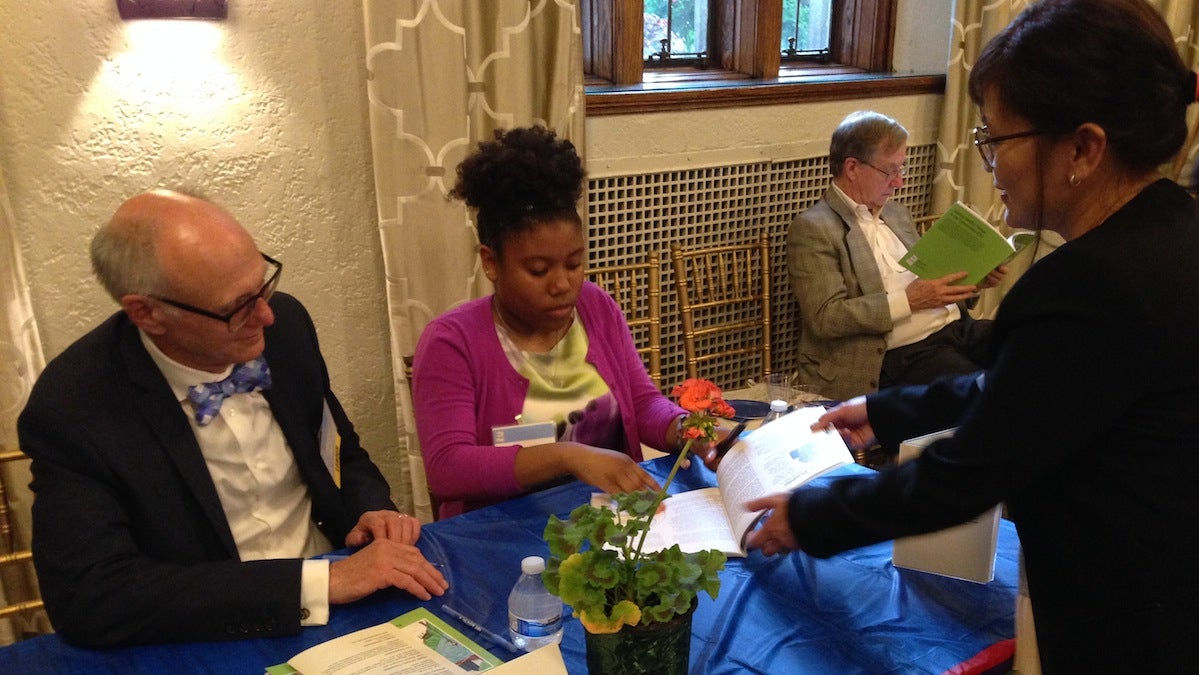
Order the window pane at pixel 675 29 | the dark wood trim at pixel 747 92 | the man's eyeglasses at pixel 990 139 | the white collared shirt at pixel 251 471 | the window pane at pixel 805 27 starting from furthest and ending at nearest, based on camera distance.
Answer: the window pane at pixel 805 27 → the window pane at pixel 675 29 → the dark wood trim at pixel 747 92 → the white collared shirt at pixel 251 471 → the man's eyeglasses at pixel 990 139

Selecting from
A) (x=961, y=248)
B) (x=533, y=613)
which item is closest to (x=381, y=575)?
(x=533, y=613)

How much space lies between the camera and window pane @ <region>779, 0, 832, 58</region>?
11.5ft

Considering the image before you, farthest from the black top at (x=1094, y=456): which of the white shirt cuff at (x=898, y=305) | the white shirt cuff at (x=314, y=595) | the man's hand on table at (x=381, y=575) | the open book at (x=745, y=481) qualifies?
the white shirt cuff at (x=898, y=305)

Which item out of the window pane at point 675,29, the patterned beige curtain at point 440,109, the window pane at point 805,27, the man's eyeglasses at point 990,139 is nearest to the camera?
the man's eyeglasses at point 990,139

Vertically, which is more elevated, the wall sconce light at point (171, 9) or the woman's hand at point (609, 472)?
the wall sconce light at point (171, 9)

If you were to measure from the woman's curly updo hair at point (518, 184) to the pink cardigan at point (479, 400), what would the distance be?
0.63 ft

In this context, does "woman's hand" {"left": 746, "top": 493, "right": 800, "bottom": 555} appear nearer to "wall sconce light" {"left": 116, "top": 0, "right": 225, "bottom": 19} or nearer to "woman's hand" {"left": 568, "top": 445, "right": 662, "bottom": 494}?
"woman's hand" {"left": 568, "top": 445, "right": 662, "bottom": 494}

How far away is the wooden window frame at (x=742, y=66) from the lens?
288 centimetres

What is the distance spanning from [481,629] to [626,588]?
1.01ft

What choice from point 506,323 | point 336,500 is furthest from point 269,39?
point 336,500

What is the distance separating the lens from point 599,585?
952mm

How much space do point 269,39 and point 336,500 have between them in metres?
1.25

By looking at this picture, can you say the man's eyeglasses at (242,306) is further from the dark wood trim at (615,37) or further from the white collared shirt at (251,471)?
the dark wood trim at (615,37)

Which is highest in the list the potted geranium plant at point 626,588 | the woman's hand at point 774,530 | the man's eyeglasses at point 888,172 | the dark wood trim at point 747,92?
the dark wood trim at point 747,92
